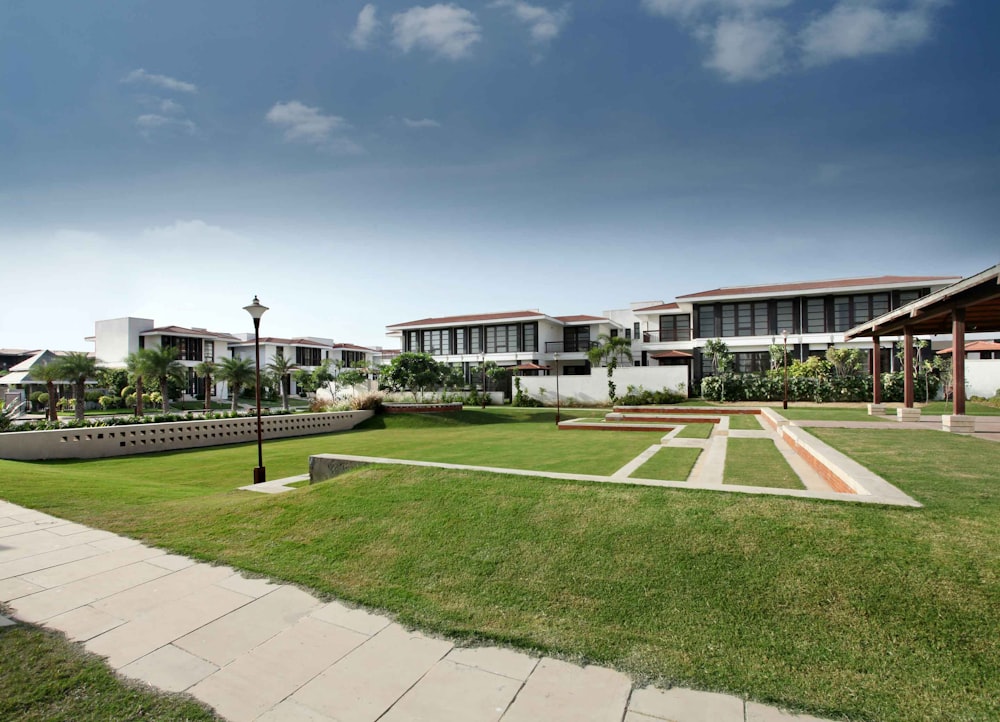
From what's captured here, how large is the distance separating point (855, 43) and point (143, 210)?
17692 mm

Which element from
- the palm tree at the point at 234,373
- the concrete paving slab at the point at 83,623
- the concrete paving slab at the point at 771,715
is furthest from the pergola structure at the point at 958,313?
the palm tree at the point at 234,373

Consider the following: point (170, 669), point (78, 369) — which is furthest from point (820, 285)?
point (78, 369)

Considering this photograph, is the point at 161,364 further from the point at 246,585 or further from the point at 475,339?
the point at 246,585

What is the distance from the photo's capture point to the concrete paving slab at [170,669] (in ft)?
9.70

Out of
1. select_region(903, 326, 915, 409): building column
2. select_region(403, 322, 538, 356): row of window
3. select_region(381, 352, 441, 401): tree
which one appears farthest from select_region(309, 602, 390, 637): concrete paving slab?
select_region(403, 322, 538, 356): row of window

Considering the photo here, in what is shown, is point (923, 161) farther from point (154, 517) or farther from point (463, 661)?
point (154, 517)

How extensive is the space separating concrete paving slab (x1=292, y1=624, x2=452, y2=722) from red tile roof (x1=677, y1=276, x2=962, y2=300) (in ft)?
102

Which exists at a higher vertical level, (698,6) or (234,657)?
(698,6)

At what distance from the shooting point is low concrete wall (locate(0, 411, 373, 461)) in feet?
44.3

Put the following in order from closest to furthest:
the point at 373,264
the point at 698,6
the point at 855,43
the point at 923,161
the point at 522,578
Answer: the point at 522,578, the point at 698,6, the point at 855,43, the point at 923,161, the point at 373,264

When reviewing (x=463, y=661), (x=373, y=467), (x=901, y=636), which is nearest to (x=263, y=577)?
(x=463, y=661)

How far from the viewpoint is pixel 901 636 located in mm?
3104

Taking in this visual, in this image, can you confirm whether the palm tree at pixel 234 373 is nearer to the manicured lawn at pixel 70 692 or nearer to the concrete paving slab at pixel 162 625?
the concrete paving slab at pixel 162 625

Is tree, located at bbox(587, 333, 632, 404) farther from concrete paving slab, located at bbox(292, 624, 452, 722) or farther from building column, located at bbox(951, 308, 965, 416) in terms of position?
concrete paving slab, located at bbox(292, 624, 452, 722)
